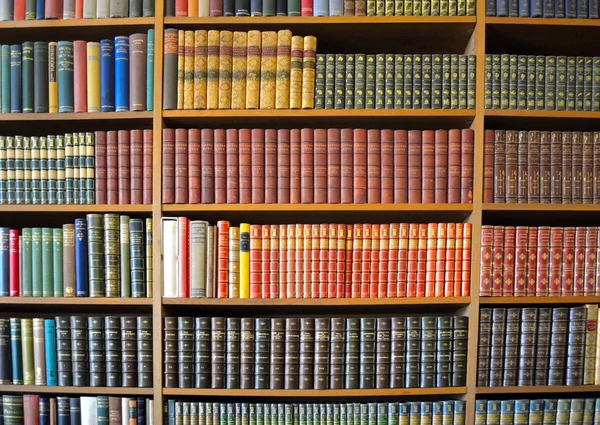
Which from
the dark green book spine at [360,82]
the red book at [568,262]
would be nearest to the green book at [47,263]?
the dark green book spine at [360,82]

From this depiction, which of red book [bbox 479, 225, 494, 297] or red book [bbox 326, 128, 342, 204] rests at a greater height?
red book [bbox 326, 128, 342, 204]

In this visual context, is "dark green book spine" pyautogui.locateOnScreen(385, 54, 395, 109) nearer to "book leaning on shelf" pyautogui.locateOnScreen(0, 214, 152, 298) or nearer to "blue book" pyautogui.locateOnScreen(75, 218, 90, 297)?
"book leaning on shelf" pyautogui.locateOnScreen(0, 214, 152, 298)

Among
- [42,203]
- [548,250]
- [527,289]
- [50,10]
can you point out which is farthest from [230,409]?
[50,10]

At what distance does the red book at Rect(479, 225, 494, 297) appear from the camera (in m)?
1.75

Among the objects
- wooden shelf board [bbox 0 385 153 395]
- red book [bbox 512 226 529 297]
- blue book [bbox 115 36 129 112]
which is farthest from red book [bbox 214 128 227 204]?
red book [bbox 512 226 529 297]

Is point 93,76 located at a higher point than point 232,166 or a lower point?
higher

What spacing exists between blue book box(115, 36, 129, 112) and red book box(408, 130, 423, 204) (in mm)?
963

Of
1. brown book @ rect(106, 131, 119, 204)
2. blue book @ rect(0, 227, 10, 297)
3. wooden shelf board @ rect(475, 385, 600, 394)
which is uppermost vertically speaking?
brown book @ rect(106, 131, 119, 204)

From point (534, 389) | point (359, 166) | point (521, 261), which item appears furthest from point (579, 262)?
point (359, 166)

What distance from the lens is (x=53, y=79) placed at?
180cm

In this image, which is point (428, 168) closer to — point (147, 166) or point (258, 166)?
point (258, 166)

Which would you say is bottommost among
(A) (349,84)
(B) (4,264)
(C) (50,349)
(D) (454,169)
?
(C) (50,349)

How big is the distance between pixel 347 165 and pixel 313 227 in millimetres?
235

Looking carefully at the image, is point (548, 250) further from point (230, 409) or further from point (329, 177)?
point (230, 409)
